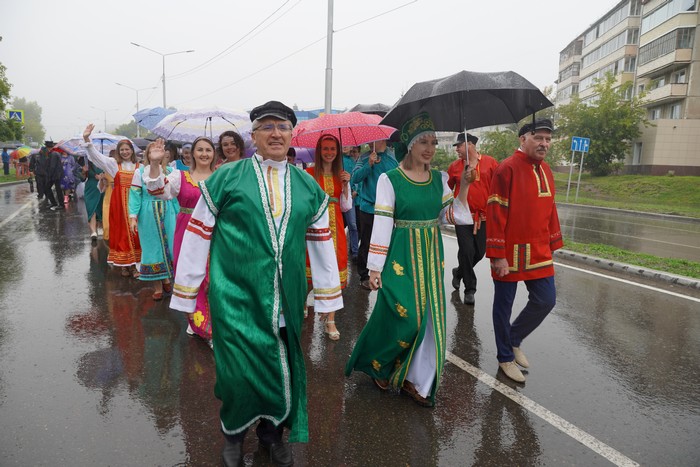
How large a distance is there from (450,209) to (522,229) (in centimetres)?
62

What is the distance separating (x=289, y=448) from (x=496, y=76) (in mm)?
2850

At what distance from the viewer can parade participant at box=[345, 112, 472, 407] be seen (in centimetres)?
359

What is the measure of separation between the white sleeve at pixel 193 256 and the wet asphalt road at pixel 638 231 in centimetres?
996

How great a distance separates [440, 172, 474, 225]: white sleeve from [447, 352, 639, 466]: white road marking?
4.24ft

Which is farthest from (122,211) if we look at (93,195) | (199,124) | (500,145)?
(500,145)

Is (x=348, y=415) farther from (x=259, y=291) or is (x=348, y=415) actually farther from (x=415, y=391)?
(x=259, y=291)

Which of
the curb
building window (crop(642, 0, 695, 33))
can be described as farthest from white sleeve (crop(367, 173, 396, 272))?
building window (crop(642, 0, 695, 33))

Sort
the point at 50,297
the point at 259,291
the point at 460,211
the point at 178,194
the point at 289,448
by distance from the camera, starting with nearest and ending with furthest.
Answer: the point at 259,291 → the point at 289,448 → the point at 460,211 → the point at 178,194 → the point at 50,297

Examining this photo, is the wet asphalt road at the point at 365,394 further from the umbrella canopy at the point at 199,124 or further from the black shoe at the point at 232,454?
the umbrella canopy at the point at 199,124

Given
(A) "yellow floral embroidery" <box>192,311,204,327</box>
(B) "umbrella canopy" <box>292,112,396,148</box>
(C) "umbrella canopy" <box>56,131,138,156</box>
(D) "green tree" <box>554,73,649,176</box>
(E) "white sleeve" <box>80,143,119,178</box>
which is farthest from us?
(D) "green tree" <box>554,73,649,176</box>

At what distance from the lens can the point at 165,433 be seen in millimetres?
3166

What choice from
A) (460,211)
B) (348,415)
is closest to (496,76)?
(460,211)

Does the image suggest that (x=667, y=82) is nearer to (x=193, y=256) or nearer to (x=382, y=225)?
(x=382, y=225)

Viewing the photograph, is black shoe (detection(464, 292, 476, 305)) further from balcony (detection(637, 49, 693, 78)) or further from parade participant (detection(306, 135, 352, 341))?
balcony (detection(637, 49, 693, 78))
